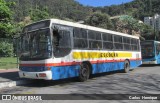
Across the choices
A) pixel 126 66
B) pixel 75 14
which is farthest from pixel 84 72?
pixel 75 14

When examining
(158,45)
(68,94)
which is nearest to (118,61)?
(68,94)

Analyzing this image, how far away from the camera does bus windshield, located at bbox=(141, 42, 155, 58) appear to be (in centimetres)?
2929

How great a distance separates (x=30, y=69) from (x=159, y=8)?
83.7 meters

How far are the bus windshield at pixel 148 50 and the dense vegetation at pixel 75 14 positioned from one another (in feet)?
42.2

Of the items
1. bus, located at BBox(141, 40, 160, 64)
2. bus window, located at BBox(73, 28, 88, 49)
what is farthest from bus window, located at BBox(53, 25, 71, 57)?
bus, located at BBox(141, 40, 160, 64)

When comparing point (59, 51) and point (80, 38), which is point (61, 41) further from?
point (80, 38)

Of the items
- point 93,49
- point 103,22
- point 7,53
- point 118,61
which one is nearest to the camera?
point 93,49

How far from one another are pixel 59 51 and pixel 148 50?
18.3 m

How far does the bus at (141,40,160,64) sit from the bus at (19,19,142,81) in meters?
13.5

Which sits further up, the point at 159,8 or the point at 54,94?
the point at 159,8

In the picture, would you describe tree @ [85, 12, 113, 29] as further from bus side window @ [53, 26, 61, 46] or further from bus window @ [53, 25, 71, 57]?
bus side window @ [53, 26, 61, 46]

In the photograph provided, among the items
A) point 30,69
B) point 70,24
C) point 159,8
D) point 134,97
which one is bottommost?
point 134,97

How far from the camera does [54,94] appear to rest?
10.7 meters

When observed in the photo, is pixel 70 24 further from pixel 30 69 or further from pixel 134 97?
pixel 134 97
